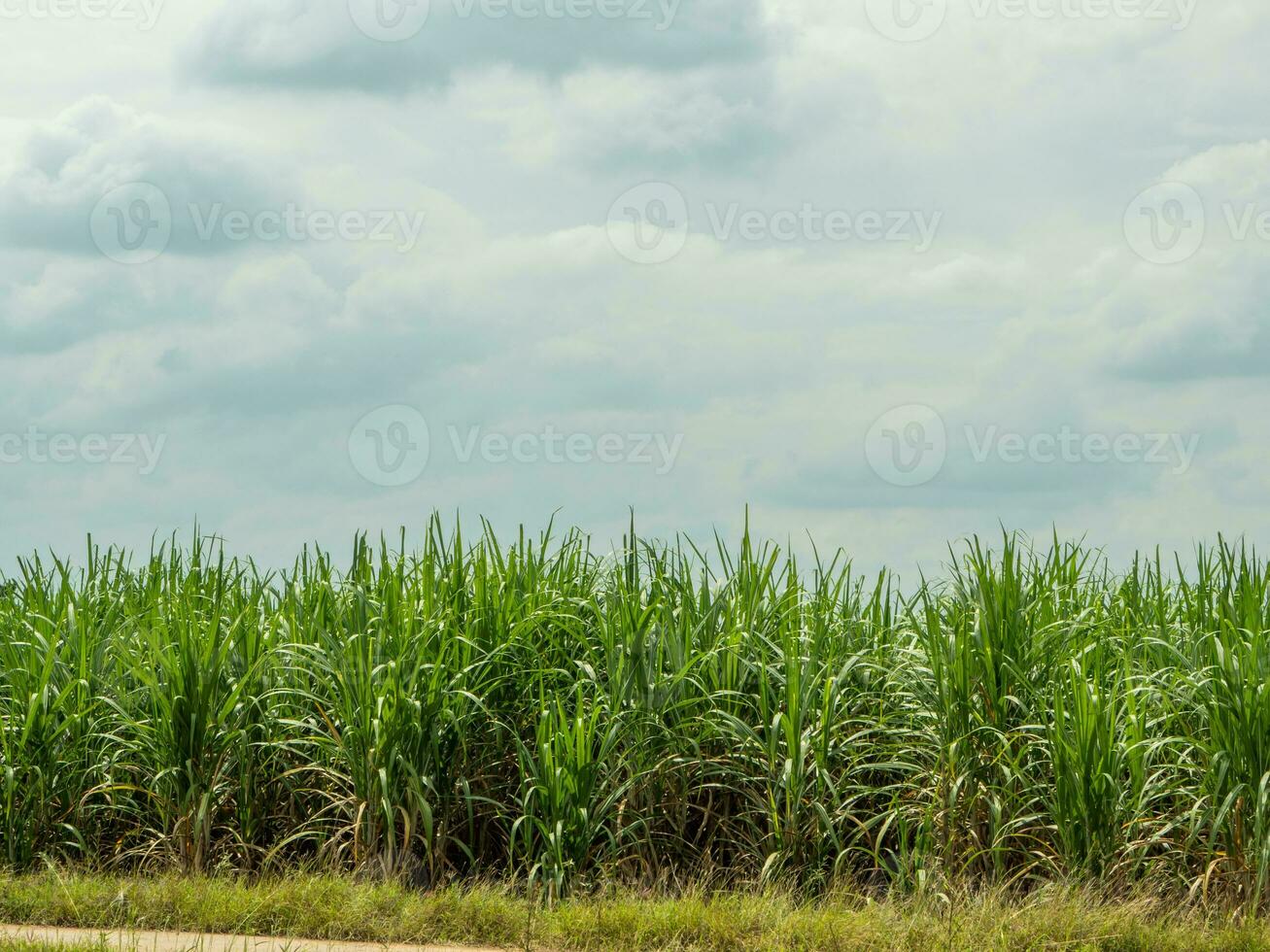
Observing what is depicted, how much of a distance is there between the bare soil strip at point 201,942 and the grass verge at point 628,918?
3.5 inches

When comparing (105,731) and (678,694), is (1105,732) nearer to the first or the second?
(678,694)

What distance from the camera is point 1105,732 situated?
681cm

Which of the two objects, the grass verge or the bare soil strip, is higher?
the grass verge

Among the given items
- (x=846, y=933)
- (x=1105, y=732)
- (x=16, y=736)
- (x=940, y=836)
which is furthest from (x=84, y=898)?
(x=1105, y=732)

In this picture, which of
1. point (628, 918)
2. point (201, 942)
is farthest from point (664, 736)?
point (201, 942)

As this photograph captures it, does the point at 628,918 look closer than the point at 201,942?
No

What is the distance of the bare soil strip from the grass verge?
0.29ft

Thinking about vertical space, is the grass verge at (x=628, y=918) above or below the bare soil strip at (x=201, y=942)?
above

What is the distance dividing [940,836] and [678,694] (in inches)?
67.3

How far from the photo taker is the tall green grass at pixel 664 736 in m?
6.86

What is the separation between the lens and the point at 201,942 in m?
5.83

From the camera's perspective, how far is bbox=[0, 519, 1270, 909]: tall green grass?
6.86 m

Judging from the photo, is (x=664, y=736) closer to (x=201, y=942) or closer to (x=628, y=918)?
(x=628, y=918)

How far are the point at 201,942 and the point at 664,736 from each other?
270 cm
